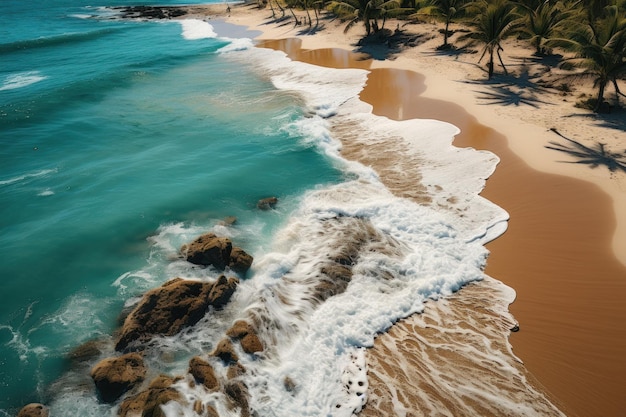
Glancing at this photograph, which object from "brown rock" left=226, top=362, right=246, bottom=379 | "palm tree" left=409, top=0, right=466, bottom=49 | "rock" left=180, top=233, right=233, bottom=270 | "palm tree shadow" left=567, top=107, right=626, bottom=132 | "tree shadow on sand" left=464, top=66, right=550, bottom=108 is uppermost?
"palm tree" left=409, top=0, right=466, bottom=49

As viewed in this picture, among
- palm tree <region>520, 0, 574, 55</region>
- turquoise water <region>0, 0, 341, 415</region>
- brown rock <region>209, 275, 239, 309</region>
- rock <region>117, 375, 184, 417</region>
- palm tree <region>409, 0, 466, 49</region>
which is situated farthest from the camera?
palm tree <region>409, 0, 466, 49</region>

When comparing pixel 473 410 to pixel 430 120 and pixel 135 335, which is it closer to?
pixel 135 335

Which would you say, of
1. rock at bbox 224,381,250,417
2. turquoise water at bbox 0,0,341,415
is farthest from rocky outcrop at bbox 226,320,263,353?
turquoise water at bbox 0,0,341,415

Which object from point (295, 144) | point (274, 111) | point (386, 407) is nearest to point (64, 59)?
point (274, 111)

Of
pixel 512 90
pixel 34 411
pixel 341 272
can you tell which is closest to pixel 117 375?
pixel 34 411

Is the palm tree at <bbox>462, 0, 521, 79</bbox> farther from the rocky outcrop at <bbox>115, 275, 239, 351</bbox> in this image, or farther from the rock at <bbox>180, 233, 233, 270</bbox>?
the rocky outcrop at <bbox>115, 275, 239, 351</bbox>

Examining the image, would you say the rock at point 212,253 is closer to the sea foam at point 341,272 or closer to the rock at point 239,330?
the sea foam at point 341,272

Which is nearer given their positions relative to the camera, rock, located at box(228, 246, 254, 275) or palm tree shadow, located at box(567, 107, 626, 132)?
rock, located at box(228, 246, 254, 275)
